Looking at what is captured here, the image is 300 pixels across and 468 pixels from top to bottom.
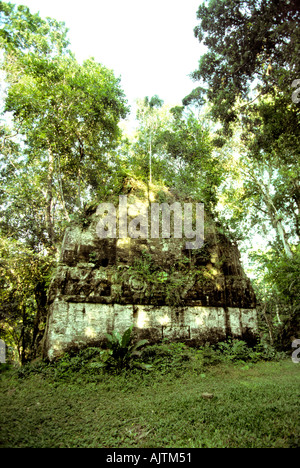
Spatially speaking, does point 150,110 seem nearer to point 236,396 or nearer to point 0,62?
point 0,62

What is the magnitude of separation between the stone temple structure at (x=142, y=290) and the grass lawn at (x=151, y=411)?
1.52 metres

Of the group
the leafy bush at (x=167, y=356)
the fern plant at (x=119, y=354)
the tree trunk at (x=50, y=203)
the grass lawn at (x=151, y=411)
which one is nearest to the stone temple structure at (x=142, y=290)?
the leafy bush at (x=167, y=356)

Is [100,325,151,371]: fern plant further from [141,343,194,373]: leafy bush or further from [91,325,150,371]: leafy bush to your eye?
[141,343,194,373]: leafy bush

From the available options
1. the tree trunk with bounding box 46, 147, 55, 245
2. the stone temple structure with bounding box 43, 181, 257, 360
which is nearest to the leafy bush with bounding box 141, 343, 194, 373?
the stone temple structure with bounding box 43, 181, 257, 360

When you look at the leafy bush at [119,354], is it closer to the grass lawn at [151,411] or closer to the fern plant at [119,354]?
the fern plant at [119,354]

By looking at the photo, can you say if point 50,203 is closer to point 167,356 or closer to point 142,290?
point 142,290

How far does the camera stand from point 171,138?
1642 centimetres

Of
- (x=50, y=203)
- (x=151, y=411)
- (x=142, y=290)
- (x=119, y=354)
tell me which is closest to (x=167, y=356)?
(x=119, y=354)

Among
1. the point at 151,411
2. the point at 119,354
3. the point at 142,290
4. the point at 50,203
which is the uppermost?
the point at 50,203

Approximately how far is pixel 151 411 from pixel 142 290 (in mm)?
3828

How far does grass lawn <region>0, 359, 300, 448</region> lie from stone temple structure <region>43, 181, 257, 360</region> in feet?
4.97

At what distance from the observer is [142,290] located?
776 cm

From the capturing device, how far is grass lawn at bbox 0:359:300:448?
123 inches

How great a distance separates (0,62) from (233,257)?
14.1 metres
